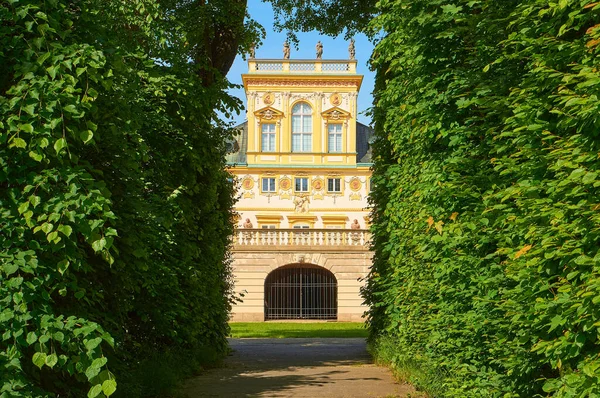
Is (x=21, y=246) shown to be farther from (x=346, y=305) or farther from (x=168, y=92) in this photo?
(x=346, y=305)

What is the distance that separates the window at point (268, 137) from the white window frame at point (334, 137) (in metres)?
2.80

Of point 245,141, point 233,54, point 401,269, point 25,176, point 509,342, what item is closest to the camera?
point 25,176

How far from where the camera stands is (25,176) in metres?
4.32

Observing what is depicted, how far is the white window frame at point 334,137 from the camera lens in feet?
134

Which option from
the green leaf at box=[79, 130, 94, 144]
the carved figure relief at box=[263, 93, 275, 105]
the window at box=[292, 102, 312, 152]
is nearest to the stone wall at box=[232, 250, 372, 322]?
the window at box=[292, 102, 312, 152]

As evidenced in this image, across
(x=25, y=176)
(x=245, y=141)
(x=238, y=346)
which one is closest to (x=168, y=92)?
(x=25, y=176)

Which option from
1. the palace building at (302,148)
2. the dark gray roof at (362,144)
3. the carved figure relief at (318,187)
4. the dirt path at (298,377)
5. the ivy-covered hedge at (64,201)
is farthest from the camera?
the dark gray roof at (362,144)

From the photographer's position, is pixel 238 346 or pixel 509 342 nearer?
pixel 509 342

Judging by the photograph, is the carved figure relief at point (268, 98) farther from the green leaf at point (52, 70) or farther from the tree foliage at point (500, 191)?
the green leaf at point (52, 70)

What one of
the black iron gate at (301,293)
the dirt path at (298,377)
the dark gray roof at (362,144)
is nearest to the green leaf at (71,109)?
the dirt path at (298,377)

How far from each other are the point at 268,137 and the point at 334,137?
3311mm

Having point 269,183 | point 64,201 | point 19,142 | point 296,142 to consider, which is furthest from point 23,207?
point 296,142

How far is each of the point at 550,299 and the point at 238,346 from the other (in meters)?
14.1

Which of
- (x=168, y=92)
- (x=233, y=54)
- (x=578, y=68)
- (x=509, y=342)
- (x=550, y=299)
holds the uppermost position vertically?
→ (x=233, y=54)
